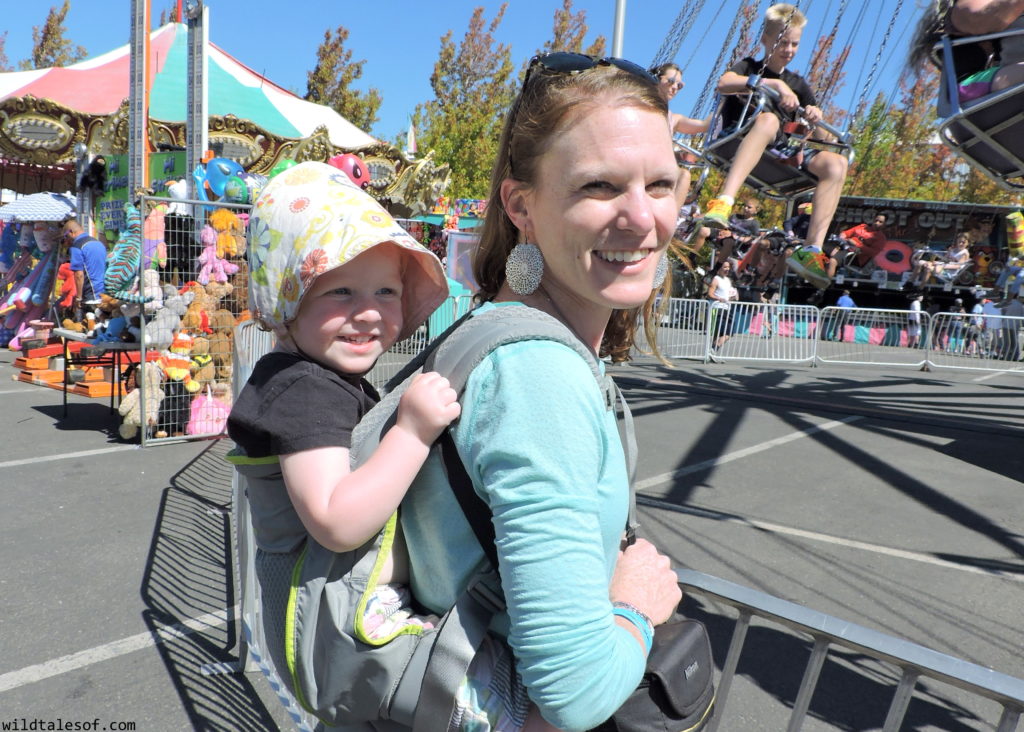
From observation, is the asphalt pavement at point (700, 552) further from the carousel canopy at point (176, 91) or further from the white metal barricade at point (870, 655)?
the carousel canopy at point (176, 91)

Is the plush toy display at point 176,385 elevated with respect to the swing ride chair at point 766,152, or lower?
lower

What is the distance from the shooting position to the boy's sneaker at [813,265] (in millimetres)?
4562

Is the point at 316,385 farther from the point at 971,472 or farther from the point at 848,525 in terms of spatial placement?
the point at 971,472

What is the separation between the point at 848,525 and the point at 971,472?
241 centimetres

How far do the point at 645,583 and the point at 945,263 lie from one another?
2621cm

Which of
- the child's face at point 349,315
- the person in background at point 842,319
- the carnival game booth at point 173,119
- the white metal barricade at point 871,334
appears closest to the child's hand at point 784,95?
the child's face at point 349,315

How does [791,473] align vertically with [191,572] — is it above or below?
above

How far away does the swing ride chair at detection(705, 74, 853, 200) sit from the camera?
4352 mm

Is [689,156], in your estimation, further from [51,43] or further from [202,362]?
[51,43]

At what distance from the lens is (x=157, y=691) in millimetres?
2973

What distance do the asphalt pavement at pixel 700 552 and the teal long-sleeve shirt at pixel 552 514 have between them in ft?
7.18

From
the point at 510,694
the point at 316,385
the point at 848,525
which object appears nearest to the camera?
the point at 510,694

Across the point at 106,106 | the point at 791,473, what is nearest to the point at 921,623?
the point at 791,473

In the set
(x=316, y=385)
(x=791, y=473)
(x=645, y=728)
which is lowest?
(x=791, y=473)
